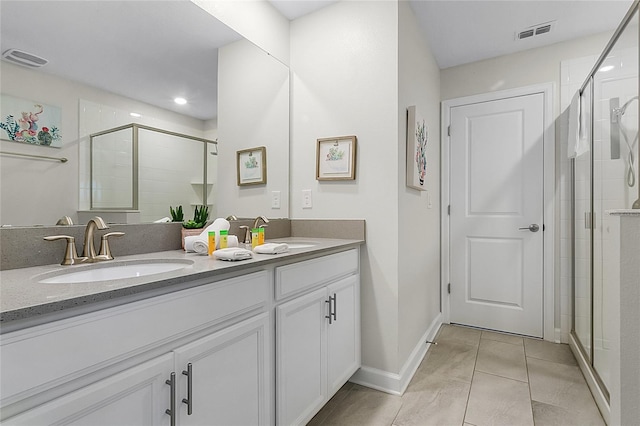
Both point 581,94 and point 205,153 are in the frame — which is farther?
point 581,94

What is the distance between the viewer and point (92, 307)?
726mm

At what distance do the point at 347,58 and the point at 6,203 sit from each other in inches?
72.0

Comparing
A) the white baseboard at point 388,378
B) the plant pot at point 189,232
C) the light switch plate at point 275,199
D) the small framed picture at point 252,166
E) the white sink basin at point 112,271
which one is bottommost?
the white baseboard at point 388,378

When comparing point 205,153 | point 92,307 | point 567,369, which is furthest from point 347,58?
point 567,369

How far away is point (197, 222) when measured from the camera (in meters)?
1.62

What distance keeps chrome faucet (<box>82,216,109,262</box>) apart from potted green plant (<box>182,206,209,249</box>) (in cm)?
40

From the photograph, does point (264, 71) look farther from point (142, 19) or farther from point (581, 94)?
point (581, 94)

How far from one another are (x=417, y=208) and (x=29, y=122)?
83.3 inches

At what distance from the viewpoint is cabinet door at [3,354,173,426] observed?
65 centimetres

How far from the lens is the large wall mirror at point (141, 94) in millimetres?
1070

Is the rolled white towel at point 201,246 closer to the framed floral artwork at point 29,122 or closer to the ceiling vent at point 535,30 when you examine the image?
the framed floral artwork at point 29,122

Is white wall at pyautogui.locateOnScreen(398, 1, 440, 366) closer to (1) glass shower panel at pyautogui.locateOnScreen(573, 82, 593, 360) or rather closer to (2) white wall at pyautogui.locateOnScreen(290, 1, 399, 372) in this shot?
(2) white wall at pyautogui.locateOnScreen(290, 1, 399, 372)

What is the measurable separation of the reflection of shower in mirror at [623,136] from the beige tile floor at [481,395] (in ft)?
4.07

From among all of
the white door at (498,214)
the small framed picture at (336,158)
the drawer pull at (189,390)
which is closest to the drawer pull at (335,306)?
the small framed picture at (336,158)
